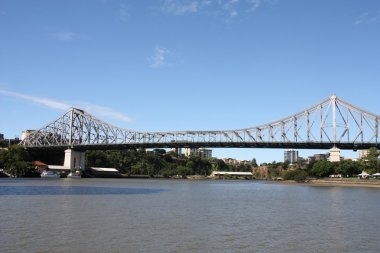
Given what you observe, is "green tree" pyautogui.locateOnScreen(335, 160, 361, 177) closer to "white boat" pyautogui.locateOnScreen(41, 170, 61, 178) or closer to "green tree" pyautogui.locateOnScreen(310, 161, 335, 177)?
"green tree" pyautogui.locateOnScreen(310, 161, 335, 177)

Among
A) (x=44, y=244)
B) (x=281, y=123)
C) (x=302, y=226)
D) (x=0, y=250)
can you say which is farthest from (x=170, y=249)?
(x=281, y=123)

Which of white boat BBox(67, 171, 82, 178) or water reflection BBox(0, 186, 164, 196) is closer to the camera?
water reflection BBox(0, 186, 164, 196)

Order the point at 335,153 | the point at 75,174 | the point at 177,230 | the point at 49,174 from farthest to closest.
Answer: the point at 75,174 → the point at 49,174 → the point at 335,153 → the point at 177,230

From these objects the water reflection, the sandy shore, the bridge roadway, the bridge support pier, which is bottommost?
the water reflection

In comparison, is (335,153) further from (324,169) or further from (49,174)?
(49,174)

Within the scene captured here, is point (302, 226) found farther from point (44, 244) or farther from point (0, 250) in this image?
point (0, 250)

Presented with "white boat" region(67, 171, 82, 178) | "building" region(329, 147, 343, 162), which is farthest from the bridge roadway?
"white boat" region(67, 171, 82, 178)

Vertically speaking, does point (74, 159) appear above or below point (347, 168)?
above

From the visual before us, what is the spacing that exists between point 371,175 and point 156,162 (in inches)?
4349

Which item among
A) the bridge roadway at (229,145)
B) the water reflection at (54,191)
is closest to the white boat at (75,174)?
the bridge roadway at (229,145)

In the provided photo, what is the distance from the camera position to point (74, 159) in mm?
132125

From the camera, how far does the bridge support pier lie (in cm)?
12812

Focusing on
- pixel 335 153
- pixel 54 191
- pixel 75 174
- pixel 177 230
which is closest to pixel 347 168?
pixel 335 153

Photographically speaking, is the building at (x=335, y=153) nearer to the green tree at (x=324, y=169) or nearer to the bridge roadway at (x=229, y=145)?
the bridge roadway at (x=229, y=145)
